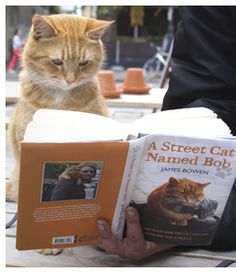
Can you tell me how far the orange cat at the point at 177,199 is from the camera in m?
1.07

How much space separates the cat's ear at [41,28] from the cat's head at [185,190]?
2.28 ft

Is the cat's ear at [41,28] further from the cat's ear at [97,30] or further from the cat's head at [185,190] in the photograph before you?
the cat's head at [185,190]

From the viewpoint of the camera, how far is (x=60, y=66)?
5.05 ft

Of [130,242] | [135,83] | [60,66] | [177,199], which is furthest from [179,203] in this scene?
[135,83]

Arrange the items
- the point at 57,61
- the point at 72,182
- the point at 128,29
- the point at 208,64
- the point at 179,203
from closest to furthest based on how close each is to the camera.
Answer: the point at 72,182 → the point at 179,203 → the point at 208,64 → the point at 57,61 → the point at 128,29

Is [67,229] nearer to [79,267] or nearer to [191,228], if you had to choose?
[79,267]

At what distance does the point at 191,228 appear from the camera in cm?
115

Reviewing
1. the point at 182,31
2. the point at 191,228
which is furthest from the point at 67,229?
the point at 182,31

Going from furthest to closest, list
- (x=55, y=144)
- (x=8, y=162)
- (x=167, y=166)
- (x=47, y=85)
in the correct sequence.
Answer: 1. (x=8, y=162)
2. (x=47, y=85)
3. (x=167, y=166)
4. (x=55, y=144)

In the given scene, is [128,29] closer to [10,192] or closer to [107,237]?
[10,192]

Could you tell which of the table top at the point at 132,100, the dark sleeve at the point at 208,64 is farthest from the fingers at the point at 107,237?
the table top at the point at 132,100

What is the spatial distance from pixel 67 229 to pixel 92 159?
0.20 metres

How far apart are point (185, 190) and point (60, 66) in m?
0.69

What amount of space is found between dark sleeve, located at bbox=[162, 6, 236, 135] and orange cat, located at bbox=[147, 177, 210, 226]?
0.36m
